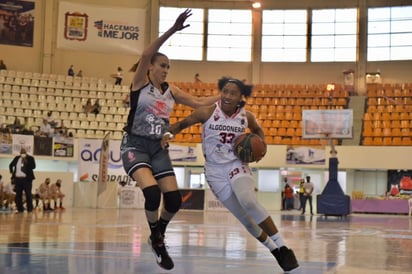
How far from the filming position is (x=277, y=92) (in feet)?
113

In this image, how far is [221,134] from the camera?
6.86 metres

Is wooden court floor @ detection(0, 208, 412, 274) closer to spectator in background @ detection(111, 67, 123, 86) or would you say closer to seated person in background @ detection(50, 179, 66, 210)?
seated person in background @ detection(50, 179, 66, 210)

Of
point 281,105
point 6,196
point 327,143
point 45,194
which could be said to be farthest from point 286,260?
point 281,105

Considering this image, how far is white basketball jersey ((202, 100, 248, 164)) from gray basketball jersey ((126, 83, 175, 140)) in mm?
495

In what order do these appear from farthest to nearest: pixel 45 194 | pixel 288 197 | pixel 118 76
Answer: pixel 118 76 → pixel 288 197 → pixel 45 194

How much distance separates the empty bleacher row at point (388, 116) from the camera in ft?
101

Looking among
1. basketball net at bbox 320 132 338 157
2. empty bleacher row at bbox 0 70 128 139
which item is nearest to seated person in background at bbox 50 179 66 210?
empty bleacher row at bbox 0 70 128 139

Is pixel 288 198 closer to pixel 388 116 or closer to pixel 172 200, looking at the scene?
pixel 388 116

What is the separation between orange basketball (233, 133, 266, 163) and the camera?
21.7ft

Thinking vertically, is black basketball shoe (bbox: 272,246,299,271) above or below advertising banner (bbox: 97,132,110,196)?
below

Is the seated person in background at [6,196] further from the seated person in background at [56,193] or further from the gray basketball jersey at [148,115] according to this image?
the gray basketball jersey at [148,115]

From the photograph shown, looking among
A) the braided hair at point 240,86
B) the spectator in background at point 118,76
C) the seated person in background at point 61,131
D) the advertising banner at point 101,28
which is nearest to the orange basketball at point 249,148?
the braided hair at point 240,86

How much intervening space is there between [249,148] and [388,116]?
2698 cm

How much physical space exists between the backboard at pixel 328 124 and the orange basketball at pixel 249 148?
20.2 meters
